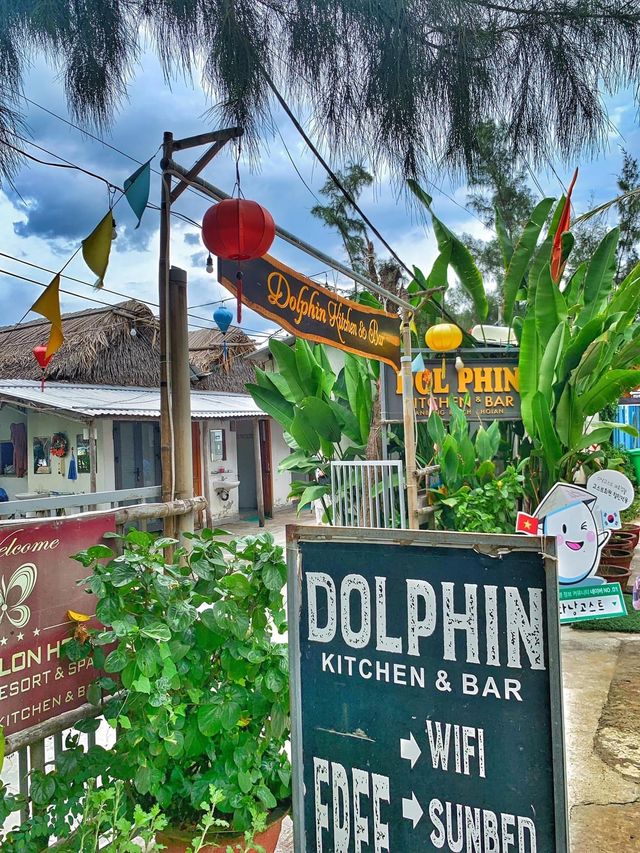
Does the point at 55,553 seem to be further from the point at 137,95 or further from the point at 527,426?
the point at 527,426

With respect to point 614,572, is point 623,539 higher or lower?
higher

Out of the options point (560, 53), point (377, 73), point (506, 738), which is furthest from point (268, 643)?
point (560, 53)

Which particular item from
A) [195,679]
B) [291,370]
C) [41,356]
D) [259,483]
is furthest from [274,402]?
[195,679]

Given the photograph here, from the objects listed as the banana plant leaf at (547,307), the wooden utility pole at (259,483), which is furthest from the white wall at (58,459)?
the banana plant leaf at (547,307)

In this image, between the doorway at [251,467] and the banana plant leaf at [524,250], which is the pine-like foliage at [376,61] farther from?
the doorway at [251,467]

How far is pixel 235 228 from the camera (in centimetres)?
241

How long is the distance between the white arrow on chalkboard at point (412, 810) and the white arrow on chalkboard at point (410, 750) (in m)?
0.07

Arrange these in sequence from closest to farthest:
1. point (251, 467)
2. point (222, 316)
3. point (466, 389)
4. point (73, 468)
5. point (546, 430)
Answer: point (546, 430) → point (466, 389) → point (222, 316) → point (73, 468) → point (251, 467)

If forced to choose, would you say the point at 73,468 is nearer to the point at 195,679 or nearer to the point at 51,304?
the point at 51,304

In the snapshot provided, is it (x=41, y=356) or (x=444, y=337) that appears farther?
(x=41, y=356)

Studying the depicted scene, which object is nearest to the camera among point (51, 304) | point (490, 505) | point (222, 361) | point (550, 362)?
point (51, 304)

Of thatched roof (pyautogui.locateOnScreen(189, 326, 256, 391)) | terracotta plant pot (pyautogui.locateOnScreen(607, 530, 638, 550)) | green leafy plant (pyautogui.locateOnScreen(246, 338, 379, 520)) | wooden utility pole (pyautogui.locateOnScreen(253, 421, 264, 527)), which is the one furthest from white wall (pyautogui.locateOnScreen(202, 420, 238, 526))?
terracotta plant pot (pyautogui.locateOnScreen(607, 530, 638, 550))

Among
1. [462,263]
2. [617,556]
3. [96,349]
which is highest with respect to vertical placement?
[462,263]

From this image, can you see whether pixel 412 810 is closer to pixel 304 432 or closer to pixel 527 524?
pixel 527 524
